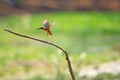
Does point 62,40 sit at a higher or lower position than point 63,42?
higher

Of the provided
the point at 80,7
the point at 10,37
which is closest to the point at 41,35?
the point at 10,37

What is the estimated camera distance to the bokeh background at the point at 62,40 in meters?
6.60

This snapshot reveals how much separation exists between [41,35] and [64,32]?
2.18 feet

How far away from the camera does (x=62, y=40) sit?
365 inches

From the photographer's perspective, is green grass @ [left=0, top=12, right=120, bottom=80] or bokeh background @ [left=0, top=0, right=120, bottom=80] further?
green grass @ [left=0, top=12, right=120, bottom=80]

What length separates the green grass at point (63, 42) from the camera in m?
6.95

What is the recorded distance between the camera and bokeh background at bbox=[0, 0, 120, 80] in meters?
6.60

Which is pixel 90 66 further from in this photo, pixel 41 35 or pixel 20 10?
pixel 20 10

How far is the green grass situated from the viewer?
6.95m

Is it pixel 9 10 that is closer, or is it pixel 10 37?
A: pixel 10 37

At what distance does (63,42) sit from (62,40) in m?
0.28

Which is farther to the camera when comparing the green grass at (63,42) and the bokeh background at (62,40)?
the green grass at (63,42)

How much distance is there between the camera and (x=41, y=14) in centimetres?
1266

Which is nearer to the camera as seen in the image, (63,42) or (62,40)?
(63,42)
